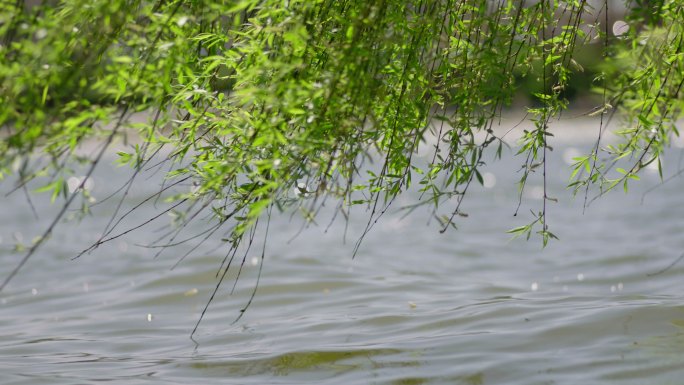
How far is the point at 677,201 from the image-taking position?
40.9 feet

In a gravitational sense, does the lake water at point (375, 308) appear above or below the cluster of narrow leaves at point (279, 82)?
below

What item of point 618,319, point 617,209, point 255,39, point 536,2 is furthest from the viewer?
point 617,209

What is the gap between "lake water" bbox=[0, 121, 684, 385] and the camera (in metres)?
5.29

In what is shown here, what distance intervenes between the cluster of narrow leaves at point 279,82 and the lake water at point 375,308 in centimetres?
159

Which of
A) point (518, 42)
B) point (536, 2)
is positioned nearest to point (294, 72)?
point (518, 42)

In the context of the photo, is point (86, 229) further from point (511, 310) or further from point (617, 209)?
point (511, 310)

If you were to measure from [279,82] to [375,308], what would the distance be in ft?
12.7

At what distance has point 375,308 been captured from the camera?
6.96 meters

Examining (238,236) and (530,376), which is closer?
(238,236)

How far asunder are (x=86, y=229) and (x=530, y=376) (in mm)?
8343

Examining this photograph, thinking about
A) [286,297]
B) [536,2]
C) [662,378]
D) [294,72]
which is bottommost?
[662,378]

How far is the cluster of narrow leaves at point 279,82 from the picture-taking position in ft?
10.1

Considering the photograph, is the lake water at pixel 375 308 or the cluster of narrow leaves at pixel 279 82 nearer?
the cluster of narrow leaves at pixel 279 82

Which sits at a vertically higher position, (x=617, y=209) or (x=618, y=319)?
(x=617, y=209)
